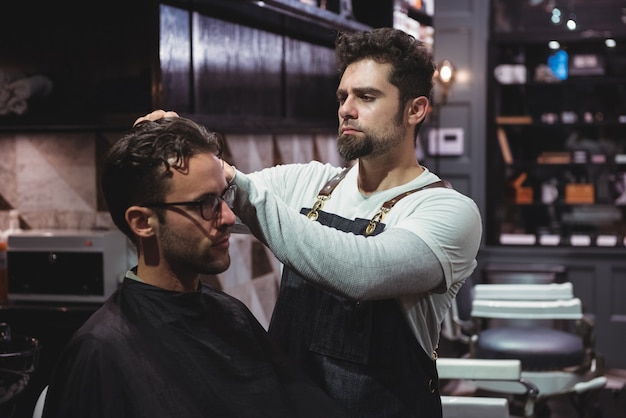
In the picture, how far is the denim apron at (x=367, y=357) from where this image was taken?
6.09ft

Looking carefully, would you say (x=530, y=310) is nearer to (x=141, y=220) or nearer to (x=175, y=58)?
(x=175, y=58)

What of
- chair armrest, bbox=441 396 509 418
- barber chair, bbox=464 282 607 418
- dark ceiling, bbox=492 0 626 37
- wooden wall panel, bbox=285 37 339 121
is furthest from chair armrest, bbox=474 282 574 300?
dark ceiling, bbox=492 0 626 37

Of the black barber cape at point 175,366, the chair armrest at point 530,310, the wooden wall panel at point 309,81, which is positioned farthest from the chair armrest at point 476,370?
the wooden wall panel at point 309,81

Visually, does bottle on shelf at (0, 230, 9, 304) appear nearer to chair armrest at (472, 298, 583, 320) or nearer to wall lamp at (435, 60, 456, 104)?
chair armrest at (472, 298, 583, 320)

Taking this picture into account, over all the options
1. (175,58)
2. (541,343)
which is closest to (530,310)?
(541,343)

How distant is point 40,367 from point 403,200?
1774mm

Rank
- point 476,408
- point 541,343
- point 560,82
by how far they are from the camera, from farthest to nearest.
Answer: point 560,82, point 541,343, point 476,408

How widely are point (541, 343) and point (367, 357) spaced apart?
215 cm

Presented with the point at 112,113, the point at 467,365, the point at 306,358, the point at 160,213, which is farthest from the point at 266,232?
the point at 112,113

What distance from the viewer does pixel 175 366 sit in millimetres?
1592

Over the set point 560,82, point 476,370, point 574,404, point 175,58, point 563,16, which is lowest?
point 574,404

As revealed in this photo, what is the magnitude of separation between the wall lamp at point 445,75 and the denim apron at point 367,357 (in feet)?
14.5

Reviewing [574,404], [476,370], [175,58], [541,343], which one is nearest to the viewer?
[476,370]

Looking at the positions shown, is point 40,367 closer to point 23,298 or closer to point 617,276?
point 23,298
